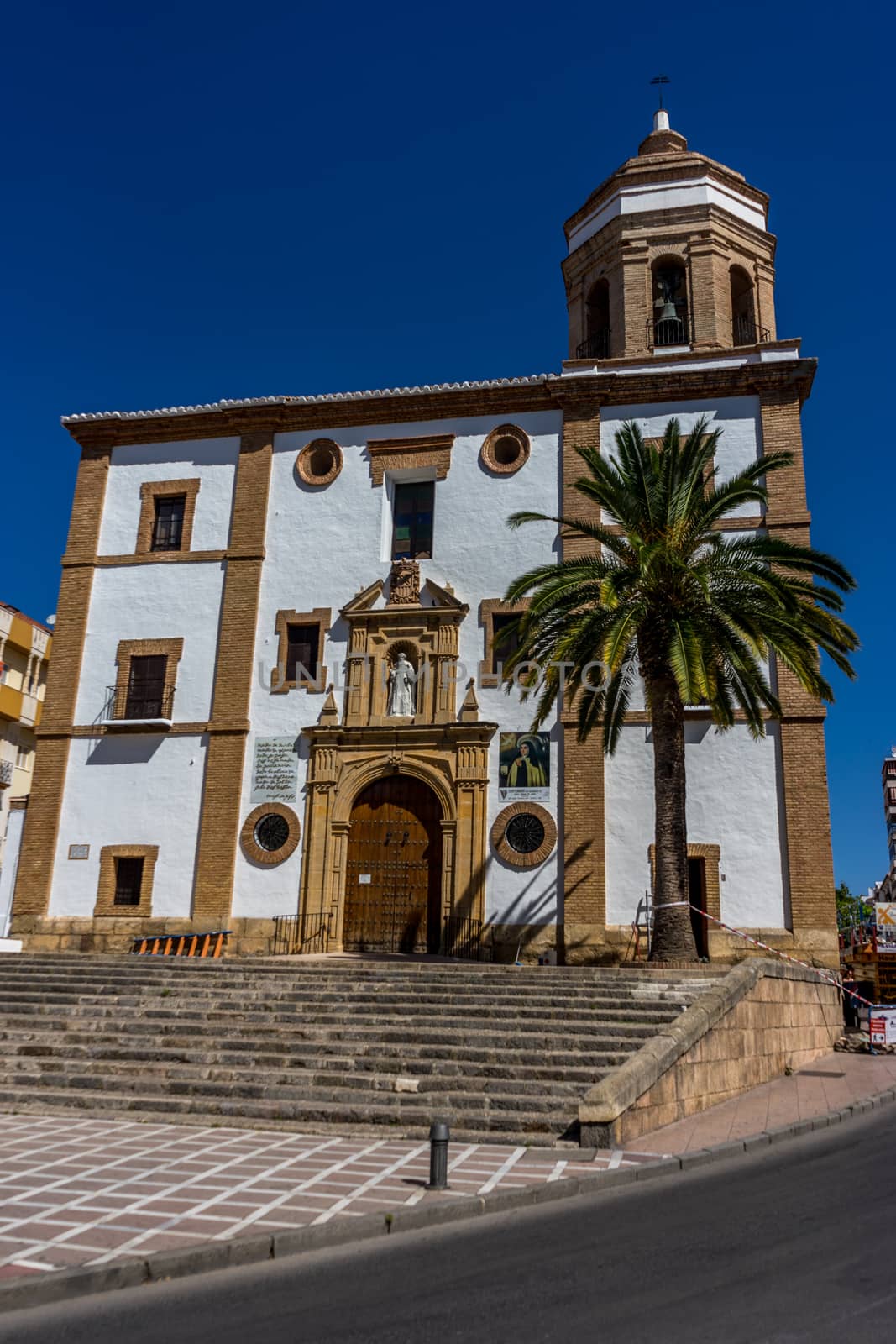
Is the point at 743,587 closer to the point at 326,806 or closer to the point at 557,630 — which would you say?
the point at 557,630

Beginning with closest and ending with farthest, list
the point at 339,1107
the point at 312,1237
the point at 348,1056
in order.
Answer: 1. the point at 312,1237
2. the point at 339,1107
3. the point at 348,1056

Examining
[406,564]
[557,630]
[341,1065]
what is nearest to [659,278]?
[406,564]

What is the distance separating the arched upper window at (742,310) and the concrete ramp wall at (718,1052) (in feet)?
42.9

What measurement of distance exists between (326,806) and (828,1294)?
15225mm

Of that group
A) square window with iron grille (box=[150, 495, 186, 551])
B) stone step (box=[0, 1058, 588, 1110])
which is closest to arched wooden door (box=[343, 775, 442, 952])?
square window with iron grille (box=[150, 495, 186, 551])

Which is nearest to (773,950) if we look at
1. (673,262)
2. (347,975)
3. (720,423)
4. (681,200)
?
(347,975)

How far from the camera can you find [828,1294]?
17.1ft

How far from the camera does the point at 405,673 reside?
20312 mm

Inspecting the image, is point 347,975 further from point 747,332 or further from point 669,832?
point 747,332

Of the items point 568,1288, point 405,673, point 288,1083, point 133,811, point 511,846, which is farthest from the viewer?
point 133,811

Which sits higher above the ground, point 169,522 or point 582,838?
point 169,522

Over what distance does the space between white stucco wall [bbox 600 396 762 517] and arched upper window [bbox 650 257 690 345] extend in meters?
1.63

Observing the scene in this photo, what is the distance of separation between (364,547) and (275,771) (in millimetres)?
4900

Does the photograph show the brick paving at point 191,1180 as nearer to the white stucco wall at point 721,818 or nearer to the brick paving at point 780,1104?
the brick paving at point 780,1104
